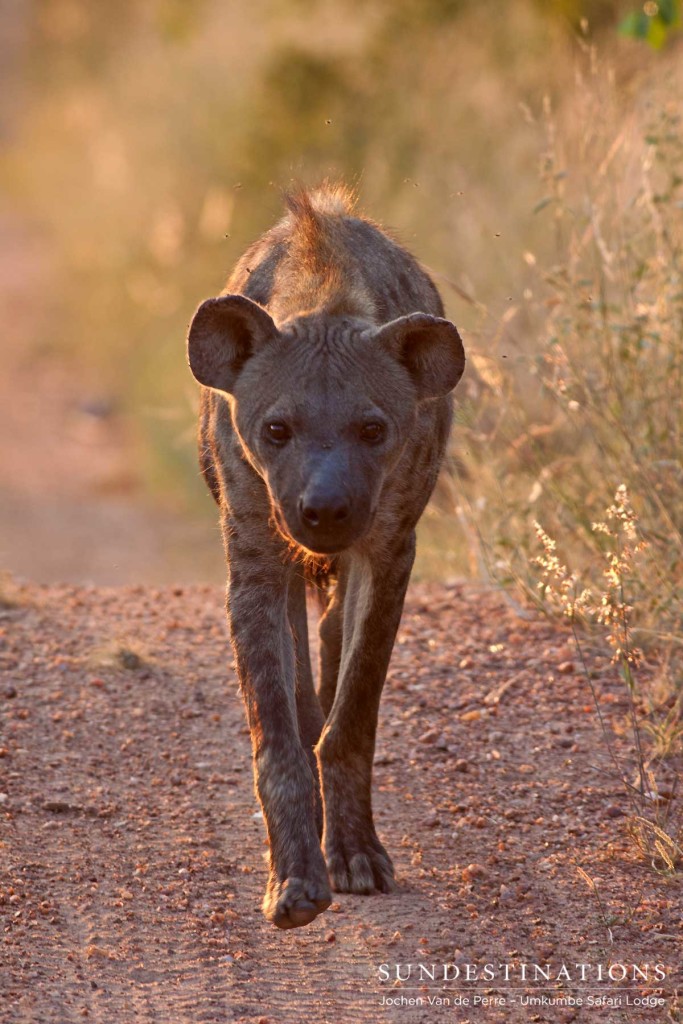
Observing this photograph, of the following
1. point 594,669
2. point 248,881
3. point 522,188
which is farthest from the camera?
point 522,188

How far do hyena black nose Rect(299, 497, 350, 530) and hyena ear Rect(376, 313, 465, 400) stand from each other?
538 mm

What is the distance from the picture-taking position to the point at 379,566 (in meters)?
4.27

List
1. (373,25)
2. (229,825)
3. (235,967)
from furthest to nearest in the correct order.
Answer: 1. (373,25)
2. (229,825)
3. (235,967)

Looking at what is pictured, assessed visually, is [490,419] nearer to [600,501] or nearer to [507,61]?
[600,501]

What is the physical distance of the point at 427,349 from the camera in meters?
4.02

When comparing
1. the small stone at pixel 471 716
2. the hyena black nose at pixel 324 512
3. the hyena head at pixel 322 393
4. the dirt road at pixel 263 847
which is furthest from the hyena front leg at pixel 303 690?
the hyena black nose at pixel 324 512

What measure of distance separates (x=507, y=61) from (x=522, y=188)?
9.64ft

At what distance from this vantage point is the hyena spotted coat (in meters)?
3.77

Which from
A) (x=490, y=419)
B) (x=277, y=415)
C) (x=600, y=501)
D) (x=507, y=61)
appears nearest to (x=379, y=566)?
(x=277, y=415)

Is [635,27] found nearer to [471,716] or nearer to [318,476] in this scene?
[471,716]

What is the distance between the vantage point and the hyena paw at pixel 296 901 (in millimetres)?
3674

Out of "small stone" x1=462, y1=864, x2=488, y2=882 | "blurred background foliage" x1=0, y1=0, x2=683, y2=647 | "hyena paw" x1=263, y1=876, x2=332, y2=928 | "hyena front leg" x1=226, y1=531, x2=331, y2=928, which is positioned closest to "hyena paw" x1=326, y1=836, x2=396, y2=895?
"small stone" x1=462, y1=864, x2=488, y2=882

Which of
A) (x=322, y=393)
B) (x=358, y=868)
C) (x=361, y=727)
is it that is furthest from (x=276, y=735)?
(x=322, y=393)

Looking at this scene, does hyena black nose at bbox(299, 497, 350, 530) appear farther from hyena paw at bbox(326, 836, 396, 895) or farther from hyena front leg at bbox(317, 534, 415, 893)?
hyena paw at bbox(326, 836, 396, 895)
